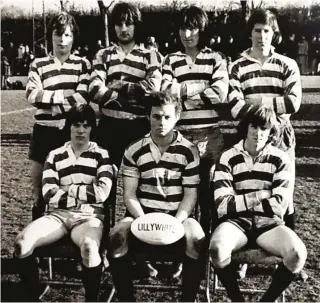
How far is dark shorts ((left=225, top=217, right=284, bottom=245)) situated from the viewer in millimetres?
2850

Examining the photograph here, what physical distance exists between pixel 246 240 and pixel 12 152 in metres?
3.91

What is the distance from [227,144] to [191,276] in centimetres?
229

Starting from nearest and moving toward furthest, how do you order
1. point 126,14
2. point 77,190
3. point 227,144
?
point 77,190 → point 126,14 → point 227,144

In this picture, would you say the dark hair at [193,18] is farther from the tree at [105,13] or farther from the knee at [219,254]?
the knee at [219,254]

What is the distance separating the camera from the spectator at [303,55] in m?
3.61

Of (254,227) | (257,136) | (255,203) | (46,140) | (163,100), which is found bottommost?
(254,227)

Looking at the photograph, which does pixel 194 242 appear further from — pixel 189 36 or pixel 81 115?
pixel 189 36

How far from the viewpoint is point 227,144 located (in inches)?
195

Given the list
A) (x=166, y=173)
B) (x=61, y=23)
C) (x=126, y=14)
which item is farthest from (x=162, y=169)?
(x=61, y=23)

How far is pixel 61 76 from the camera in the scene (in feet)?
11.0

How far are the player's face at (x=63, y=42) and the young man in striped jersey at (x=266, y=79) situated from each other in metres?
0.94

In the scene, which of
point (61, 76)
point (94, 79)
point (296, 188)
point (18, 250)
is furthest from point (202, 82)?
point (296, 188)

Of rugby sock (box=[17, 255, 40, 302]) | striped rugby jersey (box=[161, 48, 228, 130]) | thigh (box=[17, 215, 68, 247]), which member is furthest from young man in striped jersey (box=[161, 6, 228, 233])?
rugby sock (box=[17, 255, 40, 302])

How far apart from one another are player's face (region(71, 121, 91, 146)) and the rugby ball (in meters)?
0.58
